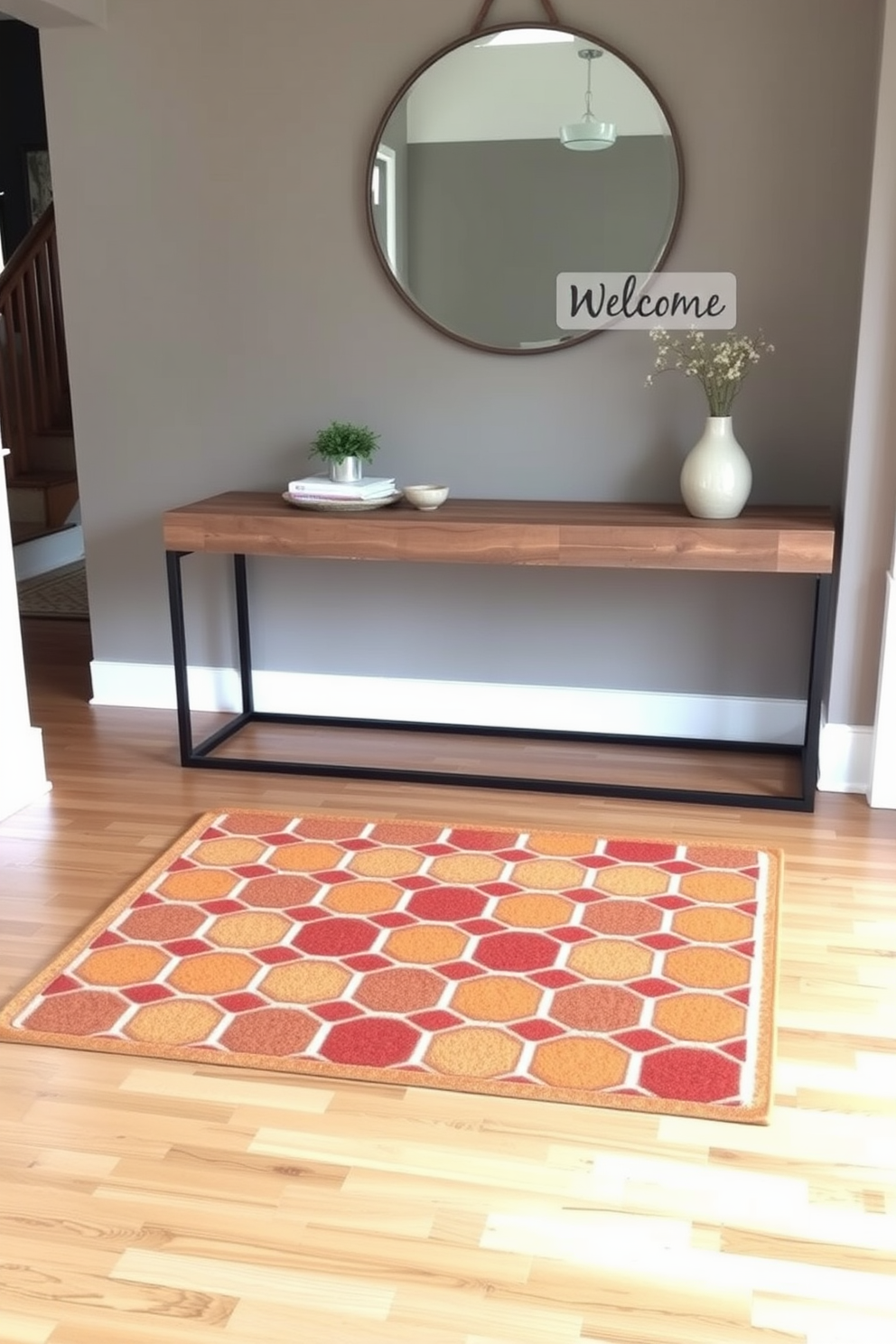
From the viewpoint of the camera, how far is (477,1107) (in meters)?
2.20

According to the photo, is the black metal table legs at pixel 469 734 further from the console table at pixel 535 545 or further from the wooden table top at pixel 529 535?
the wooden table top at pixel 529 535

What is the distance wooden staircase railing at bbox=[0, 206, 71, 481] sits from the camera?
6.53 meters

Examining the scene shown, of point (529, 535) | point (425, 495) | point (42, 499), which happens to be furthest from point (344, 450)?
point (42, 499)

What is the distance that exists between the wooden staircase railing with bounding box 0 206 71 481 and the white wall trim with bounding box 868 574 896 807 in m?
4.57

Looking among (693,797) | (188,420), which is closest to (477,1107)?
(693,797)

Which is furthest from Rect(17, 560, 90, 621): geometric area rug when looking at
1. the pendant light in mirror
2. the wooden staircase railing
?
the pendant light in mirror

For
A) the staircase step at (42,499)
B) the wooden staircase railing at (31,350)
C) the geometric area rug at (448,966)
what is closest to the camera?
the geometric area rug at (448,966)

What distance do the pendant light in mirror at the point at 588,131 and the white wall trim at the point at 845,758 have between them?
176 cm

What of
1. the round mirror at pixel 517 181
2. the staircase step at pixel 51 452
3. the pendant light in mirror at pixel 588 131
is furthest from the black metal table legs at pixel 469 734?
the staircase step at pixel 51 452

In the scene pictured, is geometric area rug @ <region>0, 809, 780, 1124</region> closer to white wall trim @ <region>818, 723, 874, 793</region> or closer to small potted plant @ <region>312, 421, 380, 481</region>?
white wall trim @ <region>818, 723, 874, 793</region>

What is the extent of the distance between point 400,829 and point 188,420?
1639mm

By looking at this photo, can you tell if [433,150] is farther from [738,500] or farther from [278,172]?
[738,500]

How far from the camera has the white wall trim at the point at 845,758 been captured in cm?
361

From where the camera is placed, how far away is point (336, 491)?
3.70 metres
